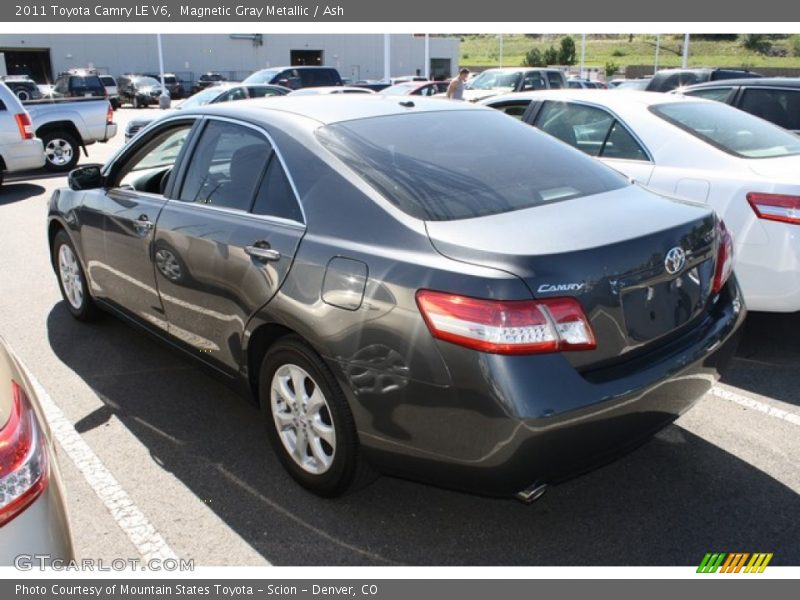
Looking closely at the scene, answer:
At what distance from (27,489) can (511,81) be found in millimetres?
18207

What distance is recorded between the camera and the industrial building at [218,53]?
52.8m

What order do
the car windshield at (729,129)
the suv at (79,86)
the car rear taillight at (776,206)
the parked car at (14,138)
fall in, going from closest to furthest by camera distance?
1. the car rear taillight at (776,206)
2. the car windshield at (729,129)
3. the parked car at (14,138)
4. the suv at (79,86)

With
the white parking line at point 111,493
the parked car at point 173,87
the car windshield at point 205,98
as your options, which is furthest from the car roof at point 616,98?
the parked car at point 173,87

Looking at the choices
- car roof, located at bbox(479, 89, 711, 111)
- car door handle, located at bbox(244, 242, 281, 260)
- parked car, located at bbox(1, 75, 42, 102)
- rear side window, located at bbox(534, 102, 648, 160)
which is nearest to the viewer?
car door handle, located at bbox(244, 242, 281, 260)

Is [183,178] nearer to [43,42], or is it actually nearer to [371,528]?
[371,528]

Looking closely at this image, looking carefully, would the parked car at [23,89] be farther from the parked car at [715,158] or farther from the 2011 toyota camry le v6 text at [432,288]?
the 2011 toyota camry le v6 text at [432,288]

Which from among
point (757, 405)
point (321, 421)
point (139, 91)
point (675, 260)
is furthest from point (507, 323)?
point (139, 91)

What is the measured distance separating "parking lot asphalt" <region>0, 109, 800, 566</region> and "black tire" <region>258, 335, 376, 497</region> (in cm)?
12

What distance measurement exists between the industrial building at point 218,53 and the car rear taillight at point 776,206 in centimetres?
5541

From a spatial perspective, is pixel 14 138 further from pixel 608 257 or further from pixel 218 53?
pixel 218 53

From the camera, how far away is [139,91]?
39.0 meters

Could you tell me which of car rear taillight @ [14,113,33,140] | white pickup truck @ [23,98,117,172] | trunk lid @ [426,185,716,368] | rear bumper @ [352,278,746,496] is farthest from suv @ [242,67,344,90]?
rear bumper @ [352,278,746,496]

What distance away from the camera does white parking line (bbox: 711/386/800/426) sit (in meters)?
3.81

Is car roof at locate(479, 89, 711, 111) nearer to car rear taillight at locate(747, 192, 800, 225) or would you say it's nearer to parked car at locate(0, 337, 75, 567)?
car rear taillight at locate(747, 192, 800, 225)
